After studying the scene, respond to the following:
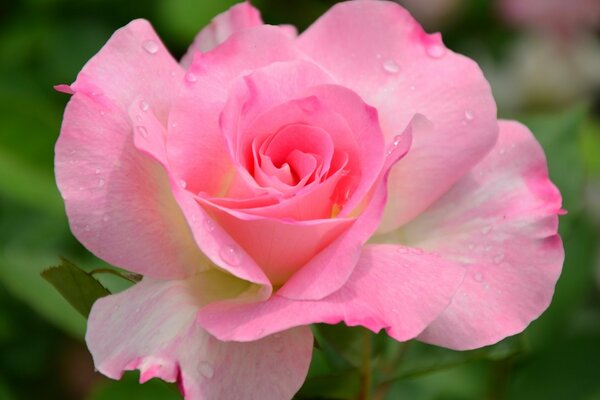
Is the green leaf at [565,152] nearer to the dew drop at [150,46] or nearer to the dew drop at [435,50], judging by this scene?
the dew drop at [435,50]

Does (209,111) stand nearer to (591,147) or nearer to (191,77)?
(191,77)

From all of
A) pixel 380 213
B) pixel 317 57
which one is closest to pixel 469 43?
pixel 317 57

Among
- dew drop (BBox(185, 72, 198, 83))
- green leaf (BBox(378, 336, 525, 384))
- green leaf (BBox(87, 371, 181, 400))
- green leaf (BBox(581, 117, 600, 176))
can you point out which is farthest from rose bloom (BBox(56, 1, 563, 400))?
green leaf (BBox(581, 117, 600, 176))

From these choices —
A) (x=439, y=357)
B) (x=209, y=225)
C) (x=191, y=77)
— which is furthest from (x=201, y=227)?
(x=439, y=357)

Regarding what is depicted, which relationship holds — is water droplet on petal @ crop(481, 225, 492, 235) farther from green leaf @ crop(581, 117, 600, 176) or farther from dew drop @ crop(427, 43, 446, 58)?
green leaf @ crop(581, 117, 600, 176)

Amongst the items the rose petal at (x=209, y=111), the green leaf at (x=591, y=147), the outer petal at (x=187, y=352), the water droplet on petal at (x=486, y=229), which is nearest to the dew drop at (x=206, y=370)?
the outer petal at (x=187, y=352)
